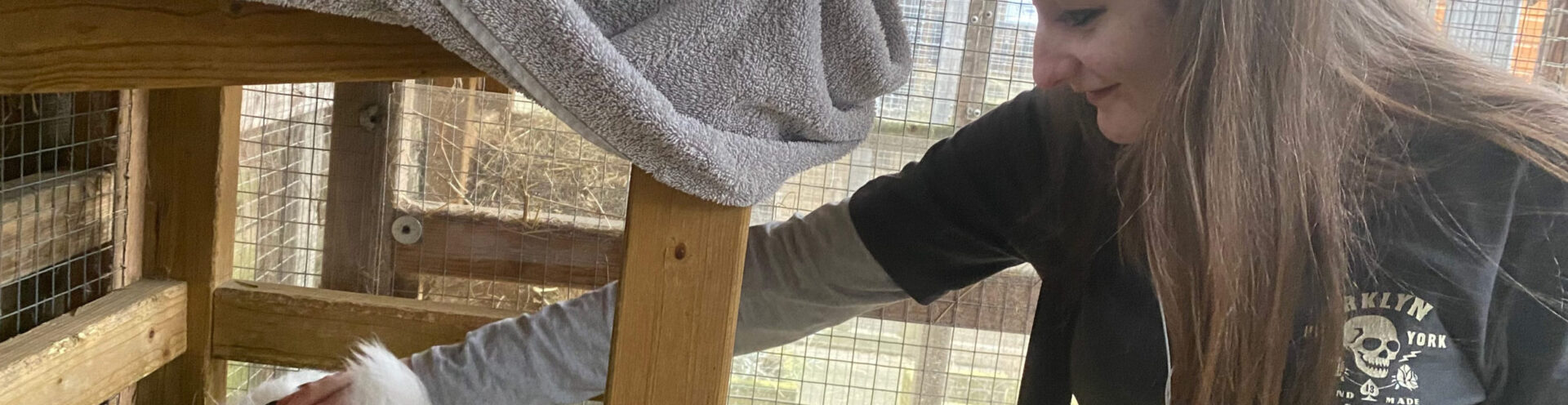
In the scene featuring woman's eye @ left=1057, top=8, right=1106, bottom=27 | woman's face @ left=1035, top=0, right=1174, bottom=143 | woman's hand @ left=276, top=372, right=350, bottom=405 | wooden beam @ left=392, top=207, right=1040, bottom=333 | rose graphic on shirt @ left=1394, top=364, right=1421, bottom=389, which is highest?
woman's eye @ left=1057, top=8, right=1106, bottom=27

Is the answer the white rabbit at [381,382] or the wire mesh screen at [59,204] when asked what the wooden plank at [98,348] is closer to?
the wire mesh screen at [59,204]

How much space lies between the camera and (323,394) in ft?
2.74

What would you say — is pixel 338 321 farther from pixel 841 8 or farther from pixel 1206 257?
pixel 1206 257

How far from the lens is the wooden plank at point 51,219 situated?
901 mm

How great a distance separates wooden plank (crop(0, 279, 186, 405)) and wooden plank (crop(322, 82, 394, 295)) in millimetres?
192

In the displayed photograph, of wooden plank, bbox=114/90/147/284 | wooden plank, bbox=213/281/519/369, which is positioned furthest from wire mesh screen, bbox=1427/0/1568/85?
wooden plank, bbox=114/90/147/284

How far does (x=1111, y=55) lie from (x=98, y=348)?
36.9 inches

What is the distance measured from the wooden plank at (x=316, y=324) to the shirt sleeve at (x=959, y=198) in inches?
18.9

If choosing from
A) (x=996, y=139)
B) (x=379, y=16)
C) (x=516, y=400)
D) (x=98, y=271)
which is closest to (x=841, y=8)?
(x=379, y=16)

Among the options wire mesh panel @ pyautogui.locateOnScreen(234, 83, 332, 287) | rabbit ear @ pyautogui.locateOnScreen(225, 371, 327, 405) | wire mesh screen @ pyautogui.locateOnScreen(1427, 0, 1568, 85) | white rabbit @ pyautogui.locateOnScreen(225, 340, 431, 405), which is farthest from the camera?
wire mesh screen @ pyautogui.locateOnScreen(1427, 0, 1568, 85)

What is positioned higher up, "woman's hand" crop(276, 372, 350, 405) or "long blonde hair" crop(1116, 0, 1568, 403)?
"long blonde hair" crop(1116, 0, 1568, 403)

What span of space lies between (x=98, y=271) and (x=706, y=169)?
85 cm

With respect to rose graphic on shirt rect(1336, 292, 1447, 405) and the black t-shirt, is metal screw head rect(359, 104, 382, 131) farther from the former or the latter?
rose graphic on shirt rect(1336, 292, 1447, 405)

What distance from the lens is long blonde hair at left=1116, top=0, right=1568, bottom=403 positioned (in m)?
0.61
